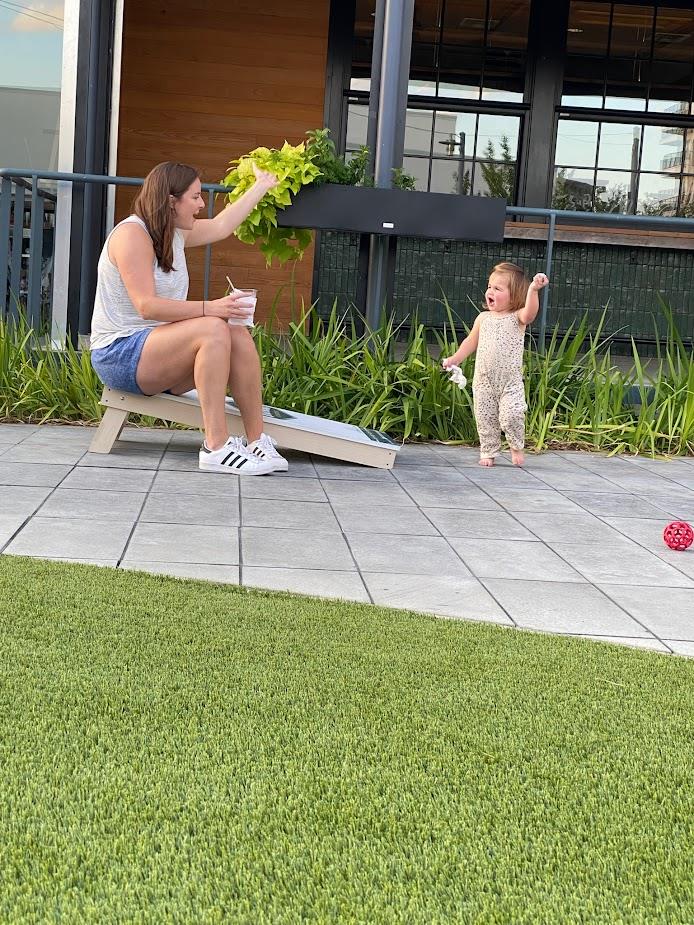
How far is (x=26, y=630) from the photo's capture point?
231cm

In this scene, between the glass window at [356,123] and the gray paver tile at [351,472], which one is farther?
the glass window at [356,123]

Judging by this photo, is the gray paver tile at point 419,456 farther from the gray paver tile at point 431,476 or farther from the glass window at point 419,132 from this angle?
the glass window at point 419,132

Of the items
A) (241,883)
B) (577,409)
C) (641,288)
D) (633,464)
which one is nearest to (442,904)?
(241,883)

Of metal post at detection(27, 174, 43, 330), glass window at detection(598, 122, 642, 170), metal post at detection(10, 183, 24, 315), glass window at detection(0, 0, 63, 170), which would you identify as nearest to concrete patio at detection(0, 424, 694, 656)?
metal post at detection(27, 174, 43, 330)

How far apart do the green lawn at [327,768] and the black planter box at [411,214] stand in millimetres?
3189

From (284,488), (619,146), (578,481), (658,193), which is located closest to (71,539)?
(284,488)

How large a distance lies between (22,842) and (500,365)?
3.78 m

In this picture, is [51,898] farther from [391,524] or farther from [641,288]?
[641,288]

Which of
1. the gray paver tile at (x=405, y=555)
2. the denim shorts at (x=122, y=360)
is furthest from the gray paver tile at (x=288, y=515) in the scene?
the denim shorts at (x=122, y=360)

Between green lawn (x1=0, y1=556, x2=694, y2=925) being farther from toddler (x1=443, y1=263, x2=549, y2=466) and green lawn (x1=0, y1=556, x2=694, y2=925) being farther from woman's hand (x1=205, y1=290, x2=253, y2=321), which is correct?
toddler (x1=443, y1=263, x2=549, y2=466)

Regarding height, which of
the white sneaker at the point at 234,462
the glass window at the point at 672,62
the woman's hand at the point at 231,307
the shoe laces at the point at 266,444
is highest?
the glass window at the point at 672,62

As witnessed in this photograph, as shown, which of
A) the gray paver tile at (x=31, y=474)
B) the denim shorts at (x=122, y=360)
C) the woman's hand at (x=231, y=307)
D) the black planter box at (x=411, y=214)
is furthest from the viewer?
the black planter box at (x=411, y=214)

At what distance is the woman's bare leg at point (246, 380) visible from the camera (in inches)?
173

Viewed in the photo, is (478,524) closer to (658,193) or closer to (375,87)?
(375,87)
